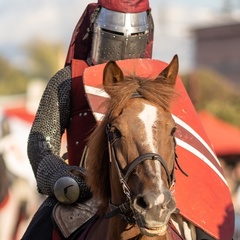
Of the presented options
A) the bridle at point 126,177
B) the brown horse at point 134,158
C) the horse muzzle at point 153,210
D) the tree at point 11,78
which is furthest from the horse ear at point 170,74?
the tree at point 11,78

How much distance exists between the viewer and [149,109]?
21.2 ft

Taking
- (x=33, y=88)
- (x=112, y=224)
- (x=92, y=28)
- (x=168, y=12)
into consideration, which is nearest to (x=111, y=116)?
(x=112, y=224)

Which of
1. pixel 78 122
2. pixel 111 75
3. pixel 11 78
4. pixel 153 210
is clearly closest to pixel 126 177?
pixel 153 210

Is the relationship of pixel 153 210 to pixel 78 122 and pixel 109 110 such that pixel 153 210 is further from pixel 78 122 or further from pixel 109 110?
pixel 78 122

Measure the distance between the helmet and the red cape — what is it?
Answer: 0.25 m

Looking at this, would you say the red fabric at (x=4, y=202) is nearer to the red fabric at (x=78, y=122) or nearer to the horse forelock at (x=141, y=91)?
the red fabric at (x=78, y=122)

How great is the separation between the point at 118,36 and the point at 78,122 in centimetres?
72

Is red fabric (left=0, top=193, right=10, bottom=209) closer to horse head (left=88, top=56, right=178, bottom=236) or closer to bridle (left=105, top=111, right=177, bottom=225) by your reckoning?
horse head (left=88, top=56, right=178, bottom=236)

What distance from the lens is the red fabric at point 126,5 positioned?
8.20 meters

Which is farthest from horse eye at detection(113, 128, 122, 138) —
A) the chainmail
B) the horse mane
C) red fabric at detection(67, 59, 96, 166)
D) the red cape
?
red fabric at detection(67, 59, 96, 166)

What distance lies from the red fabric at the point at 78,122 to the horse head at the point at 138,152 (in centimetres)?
113

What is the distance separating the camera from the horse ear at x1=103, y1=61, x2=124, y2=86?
664 cm

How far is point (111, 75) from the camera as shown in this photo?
6.67 meters

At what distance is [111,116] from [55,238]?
130cm
